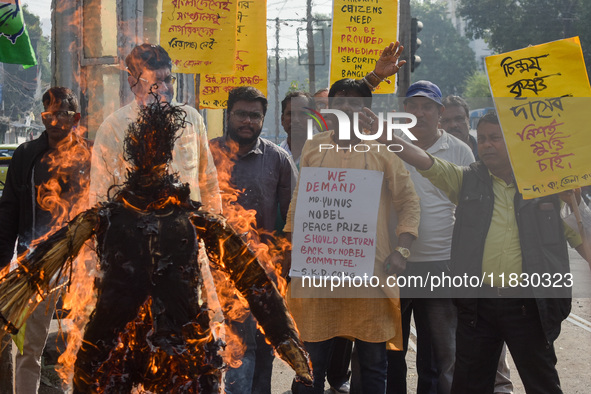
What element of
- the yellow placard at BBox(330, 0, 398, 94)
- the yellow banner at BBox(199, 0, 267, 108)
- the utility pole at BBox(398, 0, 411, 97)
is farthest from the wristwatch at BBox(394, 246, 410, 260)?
the utility pole at BBox(398, 0, 411, 97)

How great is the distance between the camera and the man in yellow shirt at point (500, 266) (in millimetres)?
4473

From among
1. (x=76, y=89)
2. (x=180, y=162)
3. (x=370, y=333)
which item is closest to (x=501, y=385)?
(x=370, y=333)

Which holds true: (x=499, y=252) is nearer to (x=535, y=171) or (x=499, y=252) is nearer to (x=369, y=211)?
(x=535, y=171)

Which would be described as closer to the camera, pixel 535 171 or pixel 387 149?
Result: pixel 535 171

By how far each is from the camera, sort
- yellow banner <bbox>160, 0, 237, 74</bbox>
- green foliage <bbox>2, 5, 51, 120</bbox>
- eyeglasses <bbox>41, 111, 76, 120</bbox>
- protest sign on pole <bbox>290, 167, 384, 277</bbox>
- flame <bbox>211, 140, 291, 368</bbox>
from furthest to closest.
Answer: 1. green foliage <bbox>2, 5, 51, 120</bbox>
2. yellow banner <bbox>160, 0, 237, 74</bbox>
3. eyeglasses <bbox>41, 111, 76, 120</bbox>
4. protest sign on pole <bbox>290, 167, 384, 277</bbox>
5. flame <bbox>211, 140, 291, 368</bbox>

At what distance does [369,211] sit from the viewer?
5.08 m

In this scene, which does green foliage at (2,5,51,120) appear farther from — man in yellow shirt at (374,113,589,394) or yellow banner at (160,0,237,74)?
man in yellow shirt at (374,113,589,394)

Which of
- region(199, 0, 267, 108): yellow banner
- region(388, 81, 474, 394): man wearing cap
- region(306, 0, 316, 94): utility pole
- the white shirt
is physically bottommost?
region(388, 81, 474, 394): man wearing cap

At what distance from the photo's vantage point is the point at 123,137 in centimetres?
412

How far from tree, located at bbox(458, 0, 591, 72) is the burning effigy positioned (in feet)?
120

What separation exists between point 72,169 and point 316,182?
5.67ft

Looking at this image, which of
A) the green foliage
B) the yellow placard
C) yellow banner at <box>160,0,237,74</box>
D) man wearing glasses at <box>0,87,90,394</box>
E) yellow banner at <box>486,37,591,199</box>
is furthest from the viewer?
the green foliage

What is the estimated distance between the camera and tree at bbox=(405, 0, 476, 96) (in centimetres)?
8406

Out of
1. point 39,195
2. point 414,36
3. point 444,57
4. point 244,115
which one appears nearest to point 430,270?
point 244,115
